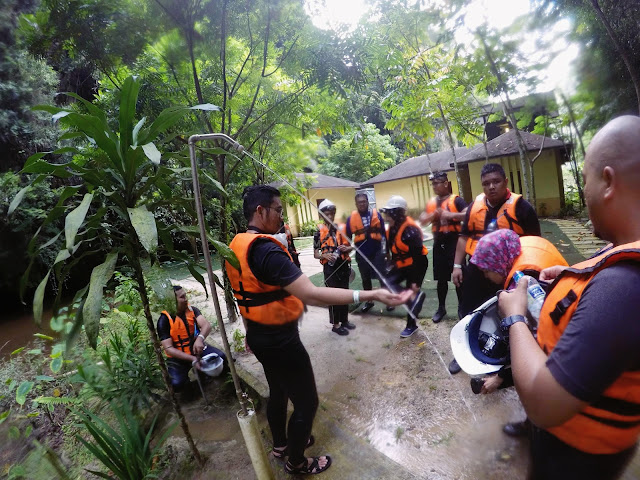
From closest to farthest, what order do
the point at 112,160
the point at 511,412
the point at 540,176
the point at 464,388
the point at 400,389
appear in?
the point at 112,160
the point at 511,412
the point at 464,388
the point at 400,389
the point at 540,176

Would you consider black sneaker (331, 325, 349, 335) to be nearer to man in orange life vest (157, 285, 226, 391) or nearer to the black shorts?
the black shorts

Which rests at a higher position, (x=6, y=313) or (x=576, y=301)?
(x=576, y=301)

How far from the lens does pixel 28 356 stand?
5391 millimetres

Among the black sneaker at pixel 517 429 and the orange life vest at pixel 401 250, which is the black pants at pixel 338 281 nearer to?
the orange life vest at pixel 401 250

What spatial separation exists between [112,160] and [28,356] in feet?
18.8

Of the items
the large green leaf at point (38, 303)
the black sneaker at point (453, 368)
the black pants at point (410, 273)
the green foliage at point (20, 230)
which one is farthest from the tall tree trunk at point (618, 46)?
the green foliage at point (20, 230)

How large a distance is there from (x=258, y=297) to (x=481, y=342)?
120 centimetres

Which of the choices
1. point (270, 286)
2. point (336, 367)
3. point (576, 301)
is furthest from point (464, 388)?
point (576, 301)

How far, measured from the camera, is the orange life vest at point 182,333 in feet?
10.7

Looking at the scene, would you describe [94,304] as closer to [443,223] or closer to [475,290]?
[475,290]

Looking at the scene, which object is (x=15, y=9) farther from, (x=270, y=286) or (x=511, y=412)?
(x=511, y=412)

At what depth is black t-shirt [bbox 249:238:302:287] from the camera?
1662mm

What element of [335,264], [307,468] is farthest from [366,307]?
[307,468]

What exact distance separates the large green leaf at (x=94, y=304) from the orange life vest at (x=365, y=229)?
9.41 feet
